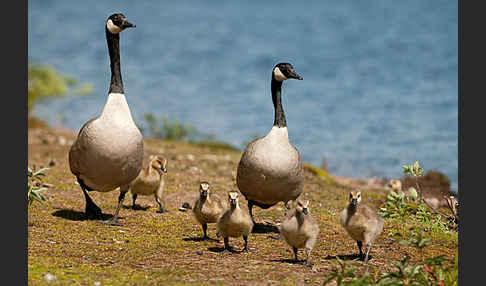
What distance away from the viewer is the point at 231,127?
2862cm

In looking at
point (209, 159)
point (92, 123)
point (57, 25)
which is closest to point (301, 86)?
point (209, 159)

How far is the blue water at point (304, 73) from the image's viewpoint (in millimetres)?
26141

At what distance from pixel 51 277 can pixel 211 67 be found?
3575 cm

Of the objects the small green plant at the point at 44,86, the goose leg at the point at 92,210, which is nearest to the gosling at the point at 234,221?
the goose leg at the point at 92,210

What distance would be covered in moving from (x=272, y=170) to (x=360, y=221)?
6.02 feet

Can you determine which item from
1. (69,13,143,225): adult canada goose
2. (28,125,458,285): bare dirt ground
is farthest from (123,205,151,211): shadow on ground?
(69,13,143,225): adult canada goose

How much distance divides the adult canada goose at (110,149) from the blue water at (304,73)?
1344 centimetres

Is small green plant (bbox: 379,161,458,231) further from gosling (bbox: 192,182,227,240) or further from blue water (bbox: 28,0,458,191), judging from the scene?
blue water (bbox: 28,0,458,191)

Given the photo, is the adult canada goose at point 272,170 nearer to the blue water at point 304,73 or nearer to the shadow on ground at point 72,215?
the shadow on ground at point 72,215

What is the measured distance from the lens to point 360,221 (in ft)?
27.0

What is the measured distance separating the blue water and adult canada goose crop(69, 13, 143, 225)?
13.4 metres

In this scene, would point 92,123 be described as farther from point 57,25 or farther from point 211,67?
point 57,25

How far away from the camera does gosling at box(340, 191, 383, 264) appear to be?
824cm

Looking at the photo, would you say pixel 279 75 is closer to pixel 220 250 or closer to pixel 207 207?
pixel 207 207
